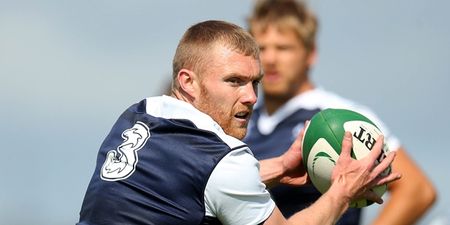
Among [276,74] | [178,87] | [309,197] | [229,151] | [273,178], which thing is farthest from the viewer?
[276,74]

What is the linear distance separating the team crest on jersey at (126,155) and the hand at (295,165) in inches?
51.4

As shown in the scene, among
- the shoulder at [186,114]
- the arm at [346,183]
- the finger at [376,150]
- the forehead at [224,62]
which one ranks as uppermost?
the forehead at [224,62]

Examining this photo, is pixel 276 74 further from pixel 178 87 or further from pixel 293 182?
pixel 178 87

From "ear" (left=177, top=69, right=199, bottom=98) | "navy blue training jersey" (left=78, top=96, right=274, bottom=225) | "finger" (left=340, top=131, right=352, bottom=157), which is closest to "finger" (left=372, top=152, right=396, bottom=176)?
"finger" (left=340, top=131, right=352, bottom=157)

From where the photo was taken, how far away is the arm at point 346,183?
23.9 ft

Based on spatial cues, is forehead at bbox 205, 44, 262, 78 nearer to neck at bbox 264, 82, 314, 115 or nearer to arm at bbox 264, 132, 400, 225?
arm at bbox 264, 132, 400, 225

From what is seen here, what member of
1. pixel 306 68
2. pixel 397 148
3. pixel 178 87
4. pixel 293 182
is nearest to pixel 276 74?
pixel 306 68

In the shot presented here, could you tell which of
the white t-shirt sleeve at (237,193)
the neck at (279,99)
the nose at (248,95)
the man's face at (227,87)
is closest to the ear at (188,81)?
the man's face at (227,87)

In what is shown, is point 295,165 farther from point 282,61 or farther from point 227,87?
point 282,61

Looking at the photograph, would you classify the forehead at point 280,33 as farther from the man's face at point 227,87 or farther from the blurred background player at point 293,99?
the man's face at point 227,87

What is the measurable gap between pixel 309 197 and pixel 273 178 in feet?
4.99

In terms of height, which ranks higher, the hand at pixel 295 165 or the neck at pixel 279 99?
the hand at pixel 295 165

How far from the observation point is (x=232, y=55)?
7289mm

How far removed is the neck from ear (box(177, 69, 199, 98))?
3351mm
